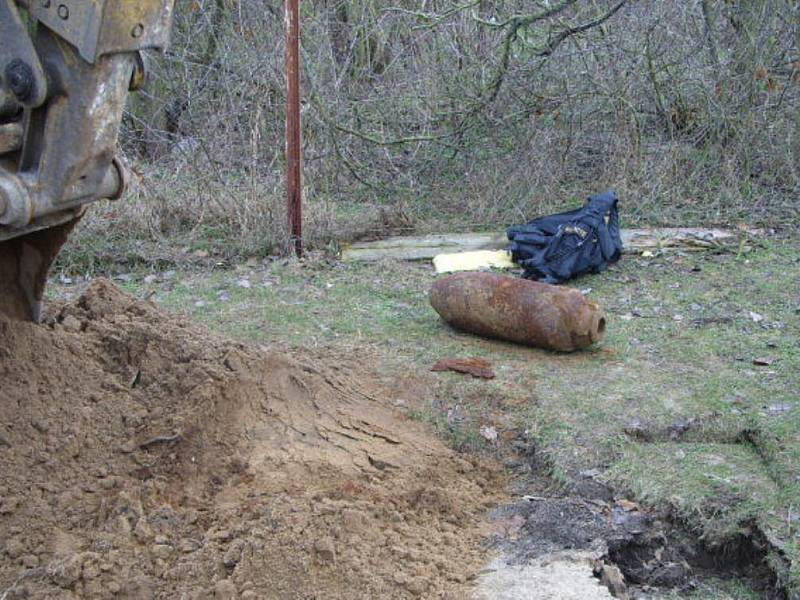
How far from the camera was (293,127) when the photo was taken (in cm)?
840

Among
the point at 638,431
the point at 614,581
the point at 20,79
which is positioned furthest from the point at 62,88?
the point at 638,431

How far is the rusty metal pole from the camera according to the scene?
26.7 feet

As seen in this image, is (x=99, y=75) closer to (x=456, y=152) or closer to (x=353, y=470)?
(x=353, y=470)

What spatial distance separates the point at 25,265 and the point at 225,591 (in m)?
1.86

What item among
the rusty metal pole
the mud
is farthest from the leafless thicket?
the mud

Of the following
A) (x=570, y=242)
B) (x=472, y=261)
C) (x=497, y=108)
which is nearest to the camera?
(x=570, y=242)

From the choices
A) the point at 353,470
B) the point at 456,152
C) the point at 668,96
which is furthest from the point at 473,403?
the point at 668,96

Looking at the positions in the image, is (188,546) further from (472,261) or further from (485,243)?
(485,243)

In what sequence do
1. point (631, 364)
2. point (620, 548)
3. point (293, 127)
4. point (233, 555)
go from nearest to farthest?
point (233, 555) → point (620, 548) → point (631, 364) → point (293, 127)

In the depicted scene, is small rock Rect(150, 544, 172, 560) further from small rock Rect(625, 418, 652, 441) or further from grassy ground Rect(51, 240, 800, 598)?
small rock Rect(625, 418, 652, 441)

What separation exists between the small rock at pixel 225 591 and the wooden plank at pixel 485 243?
532cm

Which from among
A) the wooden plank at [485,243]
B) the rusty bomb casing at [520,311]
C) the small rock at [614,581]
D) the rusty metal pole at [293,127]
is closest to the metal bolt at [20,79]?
the small rock at [614,581]

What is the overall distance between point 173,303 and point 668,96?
6083 millimetres

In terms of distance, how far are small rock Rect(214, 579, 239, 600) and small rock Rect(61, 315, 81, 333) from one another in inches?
72.2
